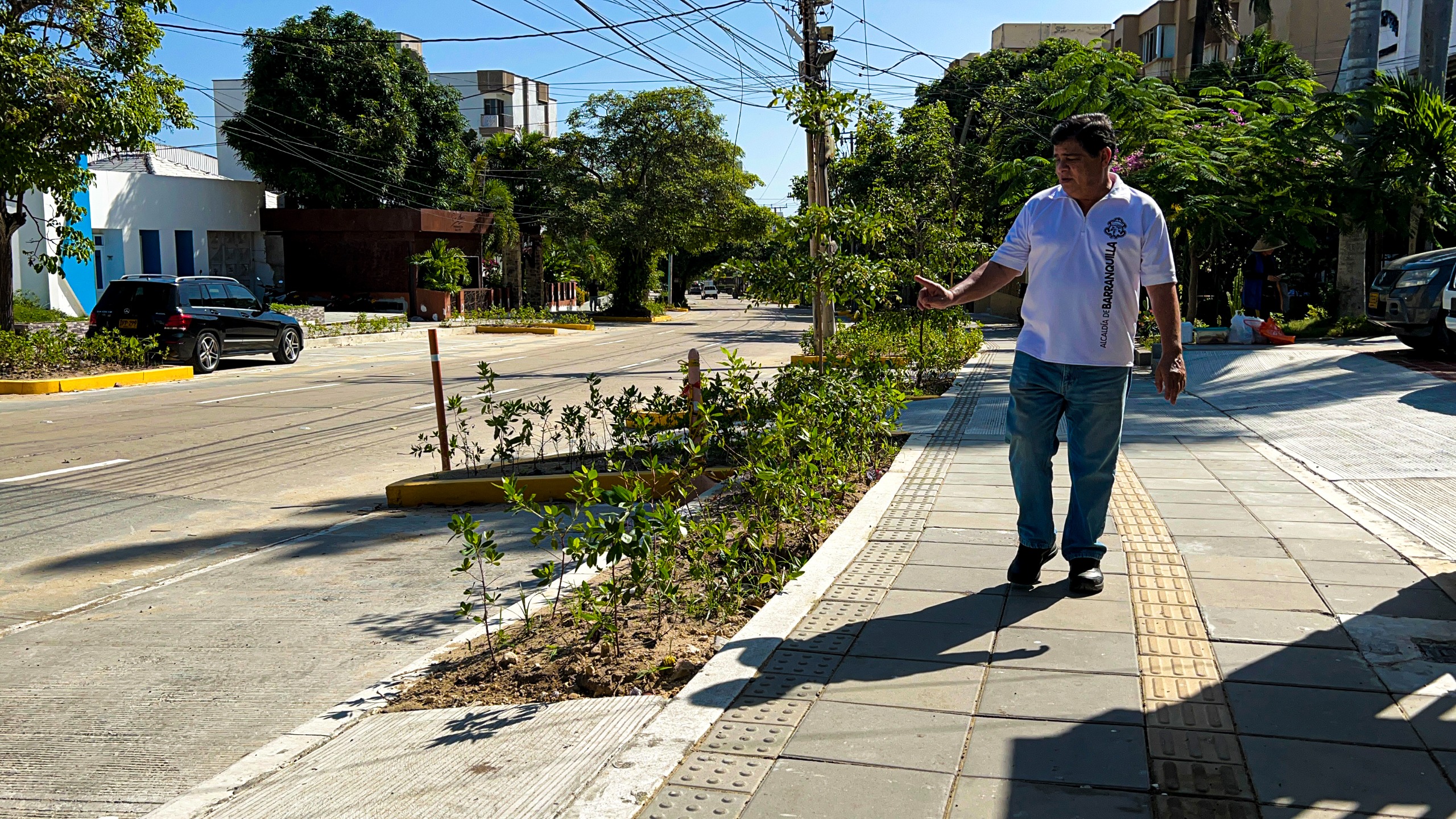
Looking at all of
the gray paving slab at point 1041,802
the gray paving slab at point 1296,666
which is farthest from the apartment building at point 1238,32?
the gray paving slab at point 1041,802

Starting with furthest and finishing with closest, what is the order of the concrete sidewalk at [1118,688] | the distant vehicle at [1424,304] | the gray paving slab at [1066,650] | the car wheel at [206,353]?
the car wheel at [206,353] < the distant vehicle at [1424,304] < the gray paving slab at [1066,650] < the concrete sidewalk at [1118,688]

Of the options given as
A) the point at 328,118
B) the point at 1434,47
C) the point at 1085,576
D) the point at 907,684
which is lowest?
the point at 907,684

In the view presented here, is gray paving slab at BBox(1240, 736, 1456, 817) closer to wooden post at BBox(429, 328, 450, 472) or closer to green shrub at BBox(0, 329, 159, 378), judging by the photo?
wooden post at BBox(429, 328, 450, 472)

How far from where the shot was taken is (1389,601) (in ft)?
14.9

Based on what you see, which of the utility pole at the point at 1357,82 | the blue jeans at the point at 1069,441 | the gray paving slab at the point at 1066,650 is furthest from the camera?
the utility pole at the point at 1357,82

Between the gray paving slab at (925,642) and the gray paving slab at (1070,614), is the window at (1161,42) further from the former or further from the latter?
the gray paving slab at (925,642)

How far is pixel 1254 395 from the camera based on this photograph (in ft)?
39.5

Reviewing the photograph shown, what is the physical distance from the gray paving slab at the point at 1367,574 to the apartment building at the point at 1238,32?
28.2 metres

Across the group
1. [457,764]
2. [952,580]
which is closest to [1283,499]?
[952,580]

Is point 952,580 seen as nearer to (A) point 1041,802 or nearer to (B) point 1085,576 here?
(B) point 1085,576

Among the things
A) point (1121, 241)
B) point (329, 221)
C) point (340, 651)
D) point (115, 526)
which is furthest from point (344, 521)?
point (329, 221)

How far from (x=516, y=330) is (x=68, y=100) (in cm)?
2042

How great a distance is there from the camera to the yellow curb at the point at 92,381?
16.8 meters

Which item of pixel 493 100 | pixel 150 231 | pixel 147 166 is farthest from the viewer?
pixel 493 100
